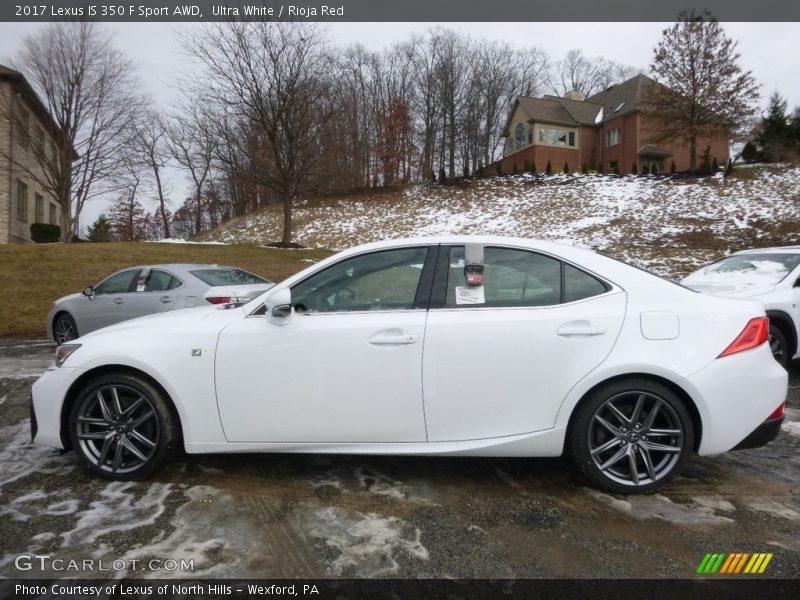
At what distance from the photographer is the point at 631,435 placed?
3.17 m

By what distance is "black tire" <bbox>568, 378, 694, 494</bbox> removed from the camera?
3133 mm

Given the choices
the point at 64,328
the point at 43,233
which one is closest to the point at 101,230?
the point at 43,233

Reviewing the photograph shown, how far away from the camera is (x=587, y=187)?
101 feet

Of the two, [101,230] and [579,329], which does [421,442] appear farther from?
[101,230]

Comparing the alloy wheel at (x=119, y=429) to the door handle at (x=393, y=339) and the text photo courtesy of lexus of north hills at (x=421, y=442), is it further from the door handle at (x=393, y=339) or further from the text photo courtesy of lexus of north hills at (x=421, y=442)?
the door handle at (x=393, y=339)

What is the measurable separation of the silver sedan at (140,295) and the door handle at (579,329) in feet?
18.2

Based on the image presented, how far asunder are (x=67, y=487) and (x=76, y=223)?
32.7 metres

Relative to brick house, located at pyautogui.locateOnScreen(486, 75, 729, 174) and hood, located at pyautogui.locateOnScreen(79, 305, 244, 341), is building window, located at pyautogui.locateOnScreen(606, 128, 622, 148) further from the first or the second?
hood, located at pyautogui.locateOnScreen(79, 305, 244, 341)

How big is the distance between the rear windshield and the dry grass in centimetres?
513

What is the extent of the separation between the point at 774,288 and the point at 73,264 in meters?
18.3

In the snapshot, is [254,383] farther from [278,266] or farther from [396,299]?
[278,266]

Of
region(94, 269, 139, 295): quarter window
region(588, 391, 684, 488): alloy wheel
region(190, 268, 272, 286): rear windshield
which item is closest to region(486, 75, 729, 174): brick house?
region(190, 268, 272, 286): rear windshield

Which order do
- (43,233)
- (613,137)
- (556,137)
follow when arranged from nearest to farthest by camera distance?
1. (43,233)
2. (613,137)
3. (556,137)

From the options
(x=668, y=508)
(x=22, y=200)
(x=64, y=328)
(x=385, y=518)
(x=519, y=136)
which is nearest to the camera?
(x=385, y=518)
